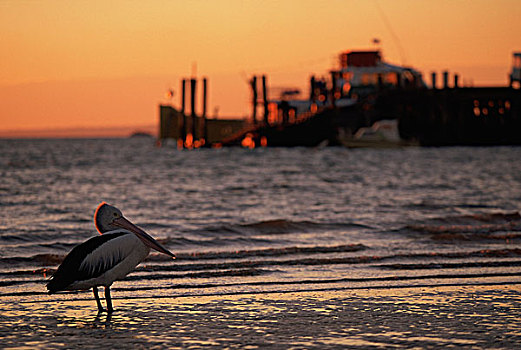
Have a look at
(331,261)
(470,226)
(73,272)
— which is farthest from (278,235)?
(73,272)

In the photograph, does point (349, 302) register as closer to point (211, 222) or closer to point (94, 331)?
point (94, 331)

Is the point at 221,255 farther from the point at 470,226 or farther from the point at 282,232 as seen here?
the point at 470,226

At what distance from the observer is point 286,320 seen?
253 inches

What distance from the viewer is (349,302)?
7.17 m

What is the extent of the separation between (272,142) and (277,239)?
6259cm

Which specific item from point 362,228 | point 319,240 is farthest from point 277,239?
point 362,228

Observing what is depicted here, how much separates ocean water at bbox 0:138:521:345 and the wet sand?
200 millimetres

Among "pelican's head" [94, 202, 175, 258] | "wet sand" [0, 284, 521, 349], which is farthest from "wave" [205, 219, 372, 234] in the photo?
"pelican's head" [94, 202, 175, 258]

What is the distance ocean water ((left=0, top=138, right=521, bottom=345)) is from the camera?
8391mm

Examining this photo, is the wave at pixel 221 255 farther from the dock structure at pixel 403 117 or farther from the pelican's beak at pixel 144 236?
the dock structure at pixel 403 117

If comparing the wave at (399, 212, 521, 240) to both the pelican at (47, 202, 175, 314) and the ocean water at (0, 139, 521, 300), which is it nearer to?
the ocean water at (0, 139, 521, 300)

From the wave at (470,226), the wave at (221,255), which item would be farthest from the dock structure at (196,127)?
the wave at (221,255)

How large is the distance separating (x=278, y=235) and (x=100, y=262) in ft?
25.5

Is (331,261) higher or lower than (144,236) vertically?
lower
